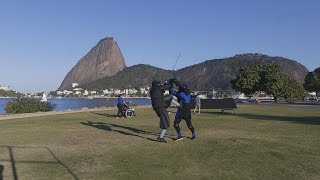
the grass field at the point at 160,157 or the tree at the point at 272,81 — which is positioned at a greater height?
the tree at the point at 272,81

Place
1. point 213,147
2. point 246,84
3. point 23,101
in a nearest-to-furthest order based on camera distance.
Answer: point 213,147
point 23,101
point 246,84

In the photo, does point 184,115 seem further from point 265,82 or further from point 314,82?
point 314,82

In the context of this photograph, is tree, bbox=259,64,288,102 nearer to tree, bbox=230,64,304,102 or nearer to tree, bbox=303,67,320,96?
tree, bbox=230,64,304,102

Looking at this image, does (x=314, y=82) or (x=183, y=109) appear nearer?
(x=183, y=109)

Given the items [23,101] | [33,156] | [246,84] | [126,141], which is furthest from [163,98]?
[246,84]

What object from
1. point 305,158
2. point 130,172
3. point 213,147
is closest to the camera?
point 130,172

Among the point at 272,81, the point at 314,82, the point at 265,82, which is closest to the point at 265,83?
the point at 265,82

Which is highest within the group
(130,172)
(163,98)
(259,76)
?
(259,76)

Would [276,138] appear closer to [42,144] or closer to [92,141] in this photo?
→ [92,141]

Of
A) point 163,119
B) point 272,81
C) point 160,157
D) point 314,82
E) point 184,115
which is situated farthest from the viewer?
point 314,82

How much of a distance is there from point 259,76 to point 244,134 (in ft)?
235

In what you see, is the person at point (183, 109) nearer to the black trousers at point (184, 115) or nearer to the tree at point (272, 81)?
the black trousers at point (184, 115)

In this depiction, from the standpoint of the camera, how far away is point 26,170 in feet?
29.9

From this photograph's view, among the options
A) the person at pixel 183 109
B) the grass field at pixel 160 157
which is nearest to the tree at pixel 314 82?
the grass field at pixel 160 157
